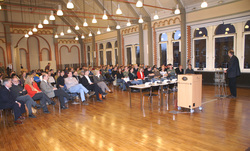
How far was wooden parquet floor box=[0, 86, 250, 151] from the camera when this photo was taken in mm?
3408

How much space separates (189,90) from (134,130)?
200 cm

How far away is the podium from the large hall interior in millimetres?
28

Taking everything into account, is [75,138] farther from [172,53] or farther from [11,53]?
[11,53]

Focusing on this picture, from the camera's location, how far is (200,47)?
10398mm

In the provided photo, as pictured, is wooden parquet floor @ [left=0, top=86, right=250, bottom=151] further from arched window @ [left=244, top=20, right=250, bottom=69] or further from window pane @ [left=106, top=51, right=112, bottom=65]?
window pane @ [left=106, top=51, right=112, bottom=65]

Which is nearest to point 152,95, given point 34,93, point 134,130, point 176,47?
point 134,130

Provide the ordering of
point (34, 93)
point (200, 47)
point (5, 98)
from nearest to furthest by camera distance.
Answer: point (5, 98) < point (34, 93) < point (200, 47)

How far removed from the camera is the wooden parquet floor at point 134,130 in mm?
3408

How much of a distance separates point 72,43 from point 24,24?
Answer: 5.48 m

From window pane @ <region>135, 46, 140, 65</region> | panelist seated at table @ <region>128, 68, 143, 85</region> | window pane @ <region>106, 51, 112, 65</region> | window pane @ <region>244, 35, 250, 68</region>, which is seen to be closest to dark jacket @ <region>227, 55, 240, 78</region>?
window pane @ <region>244, 35, 250, 68</region>

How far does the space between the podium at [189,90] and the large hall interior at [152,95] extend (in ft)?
0.09

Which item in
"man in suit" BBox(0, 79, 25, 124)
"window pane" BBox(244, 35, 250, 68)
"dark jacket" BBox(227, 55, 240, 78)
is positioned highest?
"window pane" BBox(244, 35, 250, 68)

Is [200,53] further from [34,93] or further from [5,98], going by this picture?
[5,98]

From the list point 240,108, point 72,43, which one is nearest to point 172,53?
point 240,108
